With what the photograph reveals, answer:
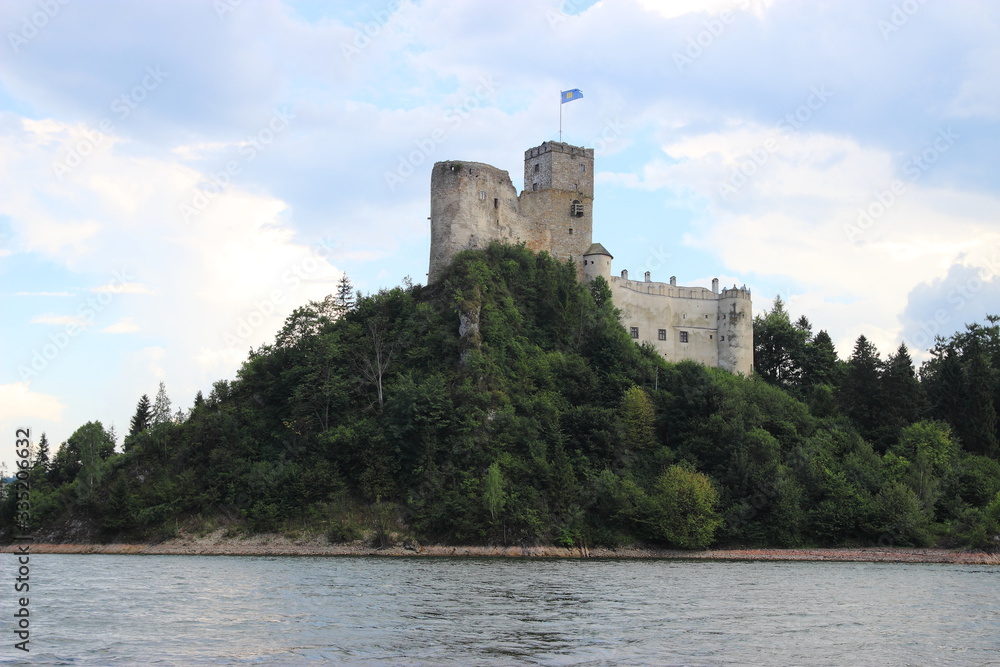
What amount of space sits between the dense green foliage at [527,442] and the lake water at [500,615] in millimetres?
10578

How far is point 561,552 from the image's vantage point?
2101 inches

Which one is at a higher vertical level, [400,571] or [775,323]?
[775,323]

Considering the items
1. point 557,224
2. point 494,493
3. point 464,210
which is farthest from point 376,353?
point 557,224

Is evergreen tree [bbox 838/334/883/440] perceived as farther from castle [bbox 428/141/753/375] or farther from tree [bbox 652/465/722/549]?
tree [bbox 652/465/722/549]

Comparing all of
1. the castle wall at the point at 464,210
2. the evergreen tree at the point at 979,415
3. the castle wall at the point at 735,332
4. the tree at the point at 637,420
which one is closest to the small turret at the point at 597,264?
the castle wall at the point at 464,210

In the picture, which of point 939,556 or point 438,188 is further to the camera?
point 438,188

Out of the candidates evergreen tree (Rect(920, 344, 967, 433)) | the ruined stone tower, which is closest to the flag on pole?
the ruined stone tower

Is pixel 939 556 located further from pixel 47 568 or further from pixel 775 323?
pixel 47 568

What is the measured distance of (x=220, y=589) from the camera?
33.5 meters

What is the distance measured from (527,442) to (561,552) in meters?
7.45

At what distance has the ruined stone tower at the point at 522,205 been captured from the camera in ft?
226

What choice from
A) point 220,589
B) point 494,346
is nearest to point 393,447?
point 494,346

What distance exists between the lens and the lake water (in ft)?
69.2

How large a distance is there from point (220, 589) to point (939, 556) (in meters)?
39.4
